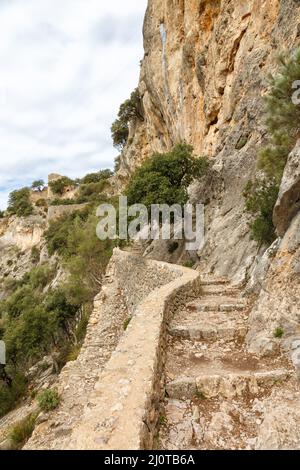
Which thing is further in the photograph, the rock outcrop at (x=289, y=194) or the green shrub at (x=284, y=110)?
the green shrub at (x=284, y=110)

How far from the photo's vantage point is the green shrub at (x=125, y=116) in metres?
36.0

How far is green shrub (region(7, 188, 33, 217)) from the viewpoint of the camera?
5525cm

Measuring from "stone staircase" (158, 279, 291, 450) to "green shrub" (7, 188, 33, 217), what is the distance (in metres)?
54.2

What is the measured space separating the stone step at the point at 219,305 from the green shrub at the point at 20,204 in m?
52.4

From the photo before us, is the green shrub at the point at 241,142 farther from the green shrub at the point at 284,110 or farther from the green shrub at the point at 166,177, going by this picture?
the green shrub at the point at 284,110

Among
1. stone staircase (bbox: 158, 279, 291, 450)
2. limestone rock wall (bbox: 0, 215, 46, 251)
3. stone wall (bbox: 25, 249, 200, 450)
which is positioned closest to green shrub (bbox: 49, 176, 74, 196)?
limestone rock wall (bbox: 0, 215, 46, 251)

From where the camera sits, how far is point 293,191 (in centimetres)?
639

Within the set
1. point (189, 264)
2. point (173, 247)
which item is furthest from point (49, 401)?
point (173, 247)

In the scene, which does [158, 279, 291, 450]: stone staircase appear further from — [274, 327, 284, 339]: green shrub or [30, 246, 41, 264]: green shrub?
[30, 246, 41, 264]: green shrub

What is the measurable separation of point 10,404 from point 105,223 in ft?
38.4

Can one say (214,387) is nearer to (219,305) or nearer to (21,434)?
(219,305)

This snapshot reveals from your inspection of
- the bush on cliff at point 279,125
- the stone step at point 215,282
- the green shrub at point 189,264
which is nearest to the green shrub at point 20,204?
the green shrub at point 189,264

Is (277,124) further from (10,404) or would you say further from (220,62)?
(10,404)

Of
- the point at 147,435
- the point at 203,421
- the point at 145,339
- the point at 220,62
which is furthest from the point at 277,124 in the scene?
the point at 220,62
